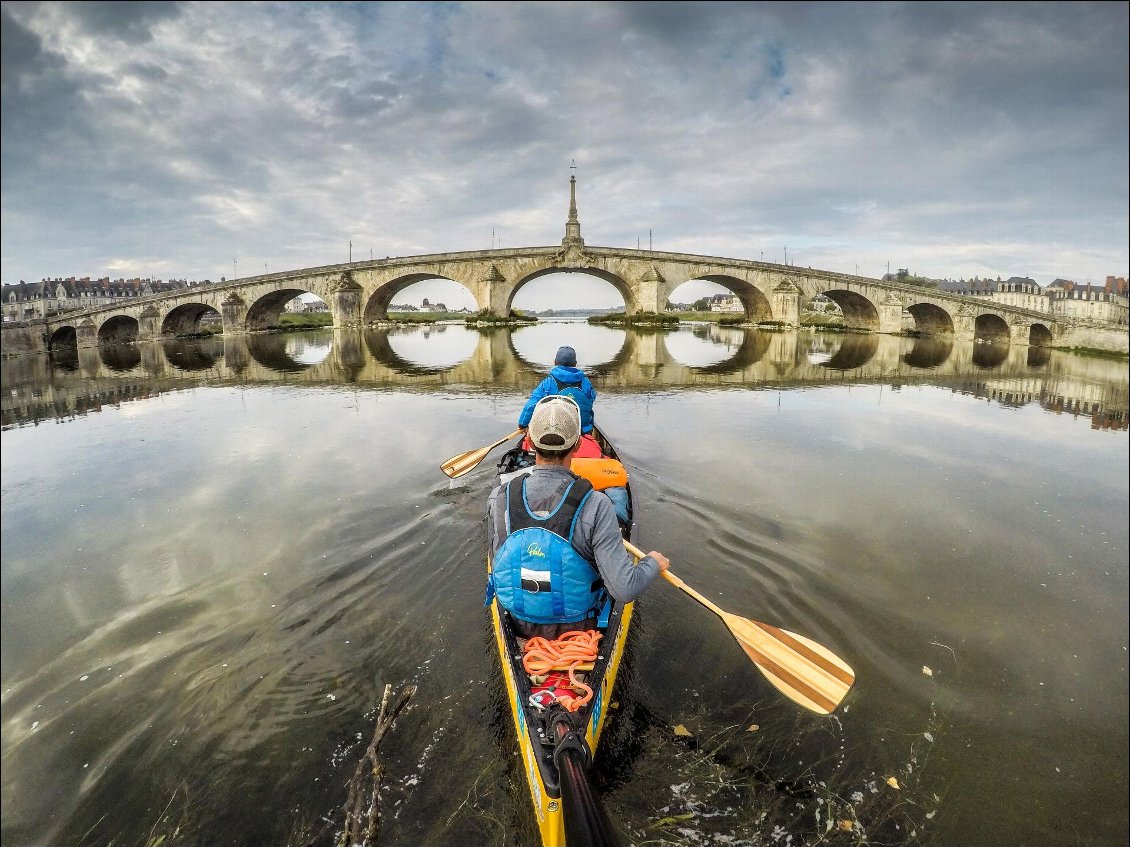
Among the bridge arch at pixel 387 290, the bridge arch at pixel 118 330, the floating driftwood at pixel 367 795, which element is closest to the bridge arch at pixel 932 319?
the bridge arch at pixel 387 290

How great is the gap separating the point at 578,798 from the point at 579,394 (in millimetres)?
6177

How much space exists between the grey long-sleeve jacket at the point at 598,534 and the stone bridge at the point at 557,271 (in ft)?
172

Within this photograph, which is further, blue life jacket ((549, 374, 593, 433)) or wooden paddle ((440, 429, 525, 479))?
wooden paddle ((440, 429, 525, 479))

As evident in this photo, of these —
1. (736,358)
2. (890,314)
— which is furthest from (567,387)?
(890,314)

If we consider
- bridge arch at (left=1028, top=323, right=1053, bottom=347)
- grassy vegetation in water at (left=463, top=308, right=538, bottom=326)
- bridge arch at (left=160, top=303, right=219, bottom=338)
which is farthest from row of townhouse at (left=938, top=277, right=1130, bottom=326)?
bridge arch at (left=160, top=303, right=219, bottom=338)

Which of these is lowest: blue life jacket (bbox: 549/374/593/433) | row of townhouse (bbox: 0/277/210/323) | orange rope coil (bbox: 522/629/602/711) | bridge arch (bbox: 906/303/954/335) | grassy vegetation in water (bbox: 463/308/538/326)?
orange rope coil (bbox: 522/629/602/711)

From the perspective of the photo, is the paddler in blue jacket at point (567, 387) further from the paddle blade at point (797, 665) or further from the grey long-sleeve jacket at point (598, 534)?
the grey long-sleeve jacket at point (598, 534)

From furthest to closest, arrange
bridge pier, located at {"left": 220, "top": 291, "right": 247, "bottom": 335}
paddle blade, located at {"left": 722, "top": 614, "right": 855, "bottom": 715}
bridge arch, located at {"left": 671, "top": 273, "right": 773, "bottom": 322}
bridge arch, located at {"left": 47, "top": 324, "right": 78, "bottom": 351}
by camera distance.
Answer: bridge arch, located at {"left": 671, "top": 273, "right": 773, "bottom": 322}
bridge pier, located at {"left": 220, "top": 291, "right": 247, "bottom": 335}
bridge arch, located at {"left": 47, "top": 324, "right": 78, "bottom": 351}
paddle blade, located at {"left": 722, "top": 614, "right": 855, "bottom": 715}

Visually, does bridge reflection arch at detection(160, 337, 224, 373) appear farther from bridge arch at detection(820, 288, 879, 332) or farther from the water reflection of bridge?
bridge arch at detection(820, 288, 879, 332)

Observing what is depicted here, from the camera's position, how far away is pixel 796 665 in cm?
410

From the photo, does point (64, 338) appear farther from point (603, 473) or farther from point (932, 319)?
point (932, 319)

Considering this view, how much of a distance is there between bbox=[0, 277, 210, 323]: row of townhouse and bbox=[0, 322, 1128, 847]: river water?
8519 centimetres

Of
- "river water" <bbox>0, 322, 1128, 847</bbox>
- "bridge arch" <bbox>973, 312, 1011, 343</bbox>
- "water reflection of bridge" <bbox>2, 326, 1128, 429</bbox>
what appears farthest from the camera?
"bridge arch" <bbox>973, 312, 1011, 343</bbox>

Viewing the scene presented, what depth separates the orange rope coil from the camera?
3502 mm
